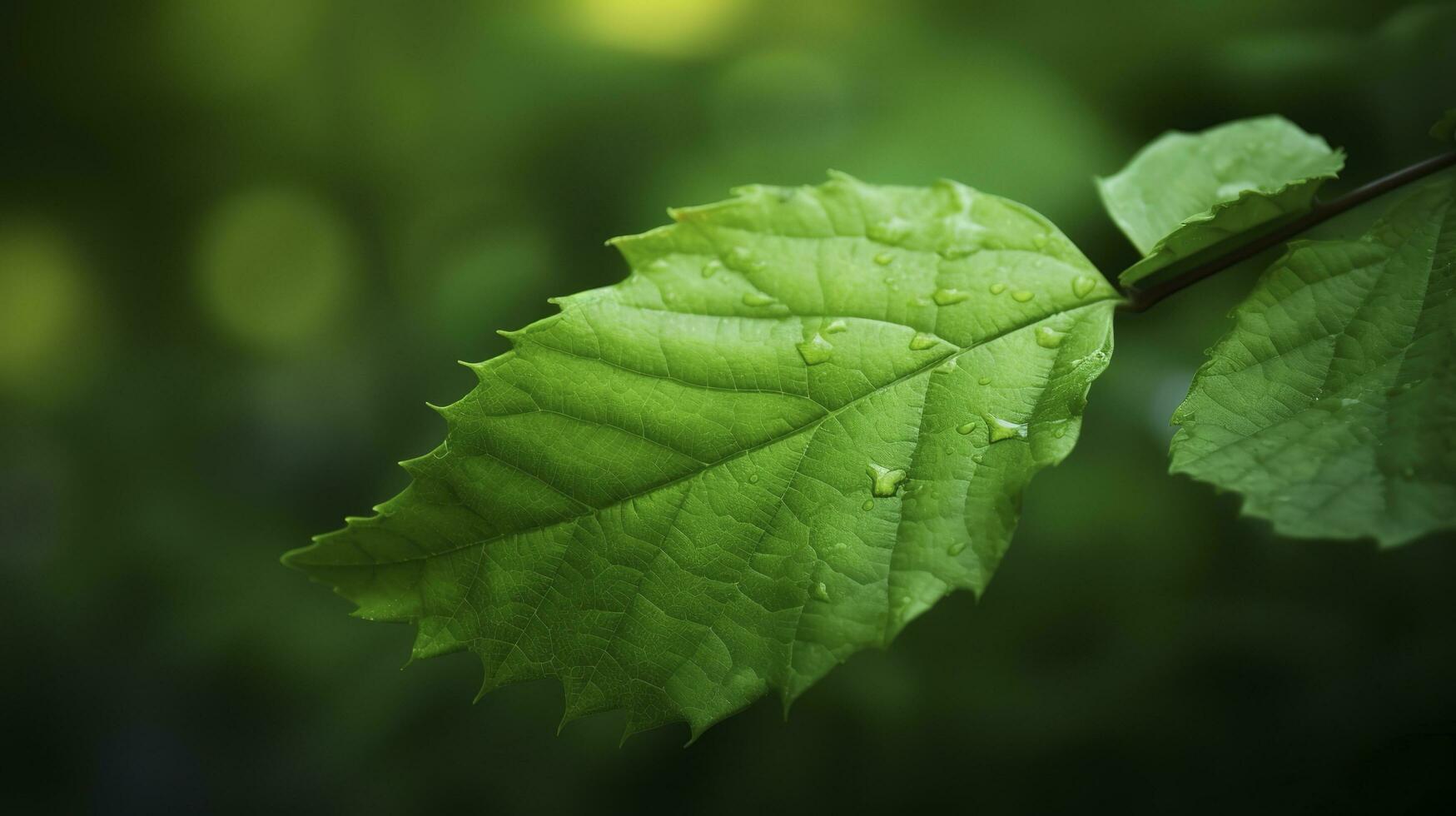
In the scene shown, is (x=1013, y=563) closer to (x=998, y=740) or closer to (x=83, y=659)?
(x=998, y=740)

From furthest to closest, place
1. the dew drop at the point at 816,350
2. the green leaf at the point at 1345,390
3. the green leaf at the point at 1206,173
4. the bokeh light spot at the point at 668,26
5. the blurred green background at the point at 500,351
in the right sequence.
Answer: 1. the bokeh light spot at the point at 668,26
2. the blurred green background at the point at 500,351
3. the green leaf at the point at 1206,173
4. the dew drop at the point at 816,350
5. the green leaf at the point at 1345,390

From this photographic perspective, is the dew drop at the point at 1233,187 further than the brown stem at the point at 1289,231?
Yes

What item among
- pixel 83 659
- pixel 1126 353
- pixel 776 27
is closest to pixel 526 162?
pixel 776 27

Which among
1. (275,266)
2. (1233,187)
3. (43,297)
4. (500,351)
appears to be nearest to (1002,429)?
(1233,187)

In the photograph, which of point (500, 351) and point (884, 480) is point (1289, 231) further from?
point (500, 351)

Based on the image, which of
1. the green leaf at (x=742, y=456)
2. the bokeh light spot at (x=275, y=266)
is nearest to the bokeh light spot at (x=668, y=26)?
the bokeh light spot at (x=275, y=266)

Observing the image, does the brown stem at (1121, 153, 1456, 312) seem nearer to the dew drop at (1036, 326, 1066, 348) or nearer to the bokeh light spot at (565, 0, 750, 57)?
the dew drop at (1036, 326, 1066, 348)

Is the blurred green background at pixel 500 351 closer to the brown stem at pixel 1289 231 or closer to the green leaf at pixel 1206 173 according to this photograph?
the green leaf at pixel 1206 173
